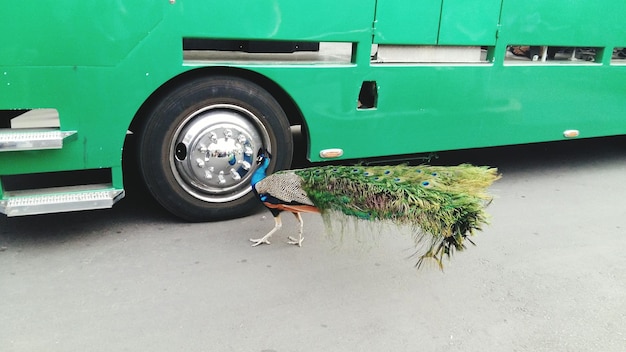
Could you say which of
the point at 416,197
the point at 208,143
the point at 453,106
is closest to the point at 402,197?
the point at 416,197

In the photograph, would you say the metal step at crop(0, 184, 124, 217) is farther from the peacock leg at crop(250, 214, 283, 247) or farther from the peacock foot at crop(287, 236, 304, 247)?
the peacock foot at crop(287, 236, 304, 247)

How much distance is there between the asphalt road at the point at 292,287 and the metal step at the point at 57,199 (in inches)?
12.5

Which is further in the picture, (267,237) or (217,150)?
(217,150)

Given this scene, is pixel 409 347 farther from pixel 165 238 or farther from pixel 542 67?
pixel 542 67

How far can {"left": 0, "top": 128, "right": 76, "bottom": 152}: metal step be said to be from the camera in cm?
315

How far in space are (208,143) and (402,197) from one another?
5.40ft

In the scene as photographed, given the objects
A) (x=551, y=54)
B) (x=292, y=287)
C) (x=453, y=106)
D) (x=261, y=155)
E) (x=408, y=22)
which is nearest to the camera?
(x=292, y=287)

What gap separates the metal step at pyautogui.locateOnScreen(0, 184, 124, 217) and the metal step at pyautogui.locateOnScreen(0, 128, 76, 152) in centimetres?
33

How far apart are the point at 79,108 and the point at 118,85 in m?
0.28

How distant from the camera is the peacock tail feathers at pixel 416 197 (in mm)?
2621

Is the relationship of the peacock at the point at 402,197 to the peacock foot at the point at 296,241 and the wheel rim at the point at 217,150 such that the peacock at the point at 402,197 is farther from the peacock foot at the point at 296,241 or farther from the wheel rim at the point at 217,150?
the wheel rim at the point at 217,150

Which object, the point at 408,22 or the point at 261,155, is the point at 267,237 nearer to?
the point at 261,155

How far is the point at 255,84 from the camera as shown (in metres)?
3.86

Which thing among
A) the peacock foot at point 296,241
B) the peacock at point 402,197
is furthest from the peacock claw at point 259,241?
the peacock at point 402,197
